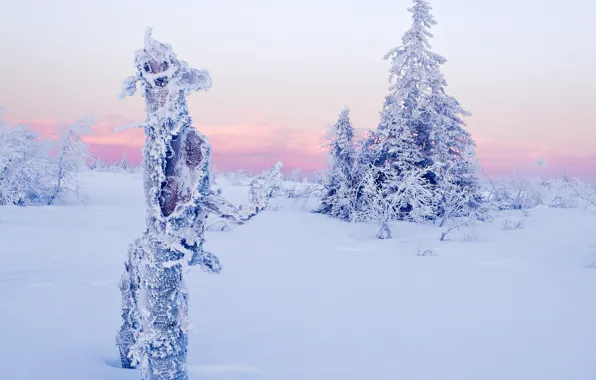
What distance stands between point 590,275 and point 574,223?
5.83m

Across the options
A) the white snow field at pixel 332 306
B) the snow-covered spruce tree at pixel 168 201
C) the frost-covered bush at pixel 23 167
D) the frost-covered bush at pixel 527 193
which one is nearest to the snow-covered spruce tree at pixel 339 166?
the white snow field at pixel 332 306

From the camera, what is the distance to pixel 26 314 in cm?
618

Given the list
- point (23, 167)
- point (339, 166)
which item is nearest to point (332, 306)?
point (339, 166)

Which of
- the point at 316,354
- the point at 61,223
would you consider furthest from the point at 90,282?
the point at 61,223

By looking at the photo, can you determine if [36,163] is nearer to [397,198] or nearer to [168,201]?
[397,198]

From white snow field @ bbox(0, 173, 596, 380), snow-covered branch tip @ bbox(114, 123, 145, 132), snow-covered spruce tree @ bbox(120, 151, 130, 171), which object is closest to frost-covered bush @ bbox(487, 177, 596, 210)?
white snow field @ bbox(0, 173, 596, 380)

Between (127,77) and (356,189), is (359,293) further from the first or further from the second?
(356,189)

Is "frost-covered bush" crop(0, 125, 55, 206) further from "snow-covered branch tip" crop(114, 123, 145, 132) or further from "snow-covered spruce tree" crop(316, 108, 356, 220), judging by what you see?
"snow-covered branch tip" crop(114, 123, 145, 132)

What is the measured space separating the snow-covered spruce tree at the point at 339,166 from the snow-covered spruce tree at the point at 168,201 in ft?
48.3

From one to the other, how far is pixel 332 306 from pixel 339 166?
1178cm

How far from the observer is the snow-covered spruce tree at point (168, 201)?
11.5 ft

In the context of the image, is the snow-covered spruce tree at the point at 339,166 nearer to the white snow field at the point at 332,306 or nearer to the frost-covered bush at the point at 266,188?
the white snow field at the point at 332,306

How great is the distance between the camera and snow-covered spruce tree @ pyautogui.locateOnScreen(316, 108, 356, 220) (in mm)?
18344

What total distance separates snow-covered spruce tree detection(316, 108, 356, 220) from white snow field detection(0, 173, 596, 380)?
4.00 meters
